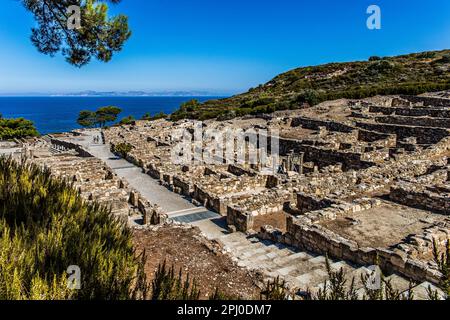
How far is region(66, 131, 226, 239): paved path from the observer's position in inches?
522

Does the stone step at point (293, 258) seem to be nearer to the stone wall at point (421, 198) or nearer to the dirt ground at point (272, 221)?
the dirt ground at point (272, 221)

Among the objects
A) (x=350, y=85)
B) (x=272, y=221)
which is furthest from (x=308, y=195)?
(x=350, y=85)

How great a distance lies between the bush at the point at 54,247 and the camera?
14.1 feet

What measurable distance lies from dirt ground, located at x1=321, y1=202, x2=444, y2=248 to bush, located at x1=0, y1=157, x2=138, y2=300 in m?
6.41

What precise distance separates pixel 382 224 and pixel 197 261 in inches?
240

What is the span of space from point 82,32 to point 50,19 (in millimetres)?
1029

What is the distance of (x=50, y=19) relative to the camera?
34.3 ft

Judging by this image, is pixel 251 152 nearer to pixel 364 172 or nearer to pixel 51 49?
pixel 364 172

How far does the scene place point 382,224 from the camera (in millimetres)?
10516

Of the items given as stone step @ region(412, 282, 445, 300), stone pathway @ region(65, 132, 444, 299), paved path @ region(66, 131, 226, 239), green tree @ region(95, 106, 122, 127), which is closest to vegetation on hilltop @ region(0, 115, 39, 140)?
green tree @ region(95, 106, 122, 127)

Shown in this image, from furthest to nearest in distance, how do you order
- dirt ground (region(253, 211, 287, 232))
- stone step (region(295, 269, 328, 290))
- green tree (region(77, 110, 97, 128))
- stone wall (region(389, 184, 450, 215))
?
green tree (region(77, 110, 97, 128))
dirt ground (region(253, 211, 287, 232))
stone wall (region(389, 184, 450, 215))
stone step (region(295, 269, 328, 290))

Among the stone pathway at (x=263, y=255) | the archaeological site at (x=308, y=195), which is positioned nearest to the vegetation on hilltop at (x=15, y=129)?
the archaeological site at (x=308, y=195)

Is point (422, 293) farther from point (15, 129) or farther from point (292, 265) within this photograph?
point (15, 129)

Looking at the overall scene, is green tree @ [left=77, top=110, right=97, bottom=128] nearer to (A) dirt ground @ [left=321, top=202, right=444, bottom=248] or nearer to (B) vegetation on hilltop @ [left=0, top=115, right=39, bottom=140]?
(B) vegetation on hilltop @ [left=0, top=115, right=39, bottom=140]
